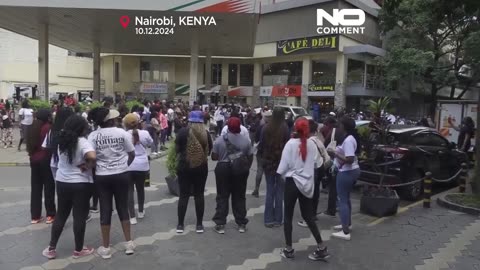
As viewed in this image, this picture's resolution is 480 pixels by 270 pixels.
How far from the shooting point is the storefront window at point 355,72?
1483 inches

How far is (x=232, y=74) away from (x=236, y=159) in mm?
40217

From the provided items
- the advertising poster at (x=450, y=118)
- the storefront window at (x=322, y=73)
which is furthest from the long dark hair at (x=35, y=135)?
the storefront window at (x=322, y=73)

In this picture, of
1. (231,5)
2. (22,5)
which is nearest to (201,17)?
(231,5)

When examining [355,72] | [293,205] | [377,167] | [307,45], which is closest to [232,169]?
[293,205]

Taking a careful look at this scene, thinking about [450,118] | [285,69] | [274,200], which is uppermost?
[285,69]

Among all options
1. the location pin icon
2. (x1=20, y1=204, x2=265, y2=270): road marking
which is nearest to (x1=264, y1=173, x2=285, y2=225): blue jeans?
(x1=20, y1=204, x2=265, y2=270): road marking

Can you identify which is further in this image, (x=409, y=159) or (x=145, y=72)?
(x=145, y=72)

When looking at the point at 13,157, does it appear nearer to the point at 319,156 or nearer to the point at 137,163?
the point at 137,163

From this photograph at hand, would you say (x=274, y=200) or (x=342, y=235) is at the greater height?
(x=274, y=200)

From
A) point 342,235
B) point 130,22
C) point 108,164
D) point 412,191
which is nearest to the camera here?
point 108,164

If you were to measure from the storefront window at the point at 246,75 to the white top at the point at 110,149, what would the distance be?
4023 centimetres

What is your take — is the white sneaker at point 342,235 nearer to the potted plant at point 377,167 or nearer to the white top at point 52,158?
the potted plant at point 377,167

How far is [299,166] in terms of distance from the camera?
5.14 m

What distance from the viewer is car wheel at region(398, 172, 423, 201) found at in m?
8.91
